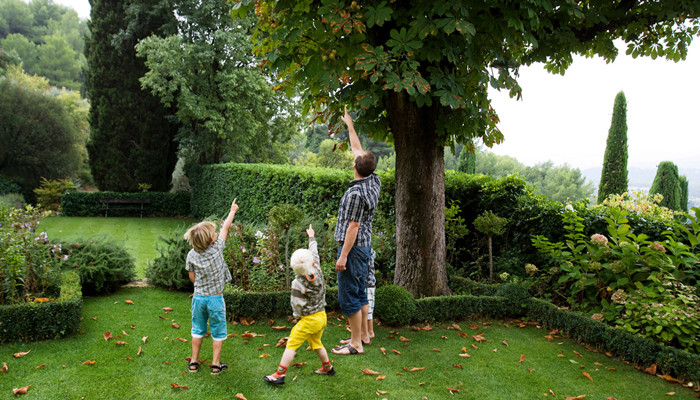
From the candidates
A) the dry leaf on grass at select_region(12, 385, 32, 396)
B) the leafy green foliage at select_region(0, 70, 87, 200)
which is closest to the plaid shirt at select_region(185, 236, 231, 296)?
the dry leaf on grass at select_region(12, 385, 32, 396)

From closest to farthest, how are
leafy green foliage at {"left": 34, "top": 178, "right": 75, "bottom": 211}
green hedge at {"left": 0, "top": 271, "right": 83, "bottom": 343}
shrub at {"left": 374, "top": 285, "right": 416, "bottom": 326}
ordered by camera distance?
1. green hedge at {"left": 0, "top": 271, "right": 83, "bottom": 343}
2. shrub at {"left": 374, "top": 285, "right": 416, "bottom": 326}
3. leafy green foliage at {"left": 34, "top": 178, "right": 75, "bottom": 211}

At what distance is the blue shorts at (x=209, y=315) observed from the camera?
12.3 ft

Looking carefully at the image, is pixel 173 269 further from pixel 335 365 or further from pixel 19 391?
pixel 335 365

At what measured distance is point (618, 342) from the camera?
4473 millimetres

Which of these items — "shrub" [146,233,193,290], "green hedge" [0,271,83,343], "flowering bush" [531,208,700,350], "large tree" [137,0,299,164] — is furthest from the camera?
"large tree" [137,0,299,164]

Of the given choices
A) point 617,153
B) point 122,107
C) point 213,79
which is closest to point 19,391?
point 213,79

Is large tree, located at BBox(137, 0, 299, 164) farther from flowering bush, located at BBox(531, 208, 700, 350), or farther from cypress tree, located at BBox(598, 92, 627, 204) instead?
cypress tree, located at BBox(598, 92, 627, 204)

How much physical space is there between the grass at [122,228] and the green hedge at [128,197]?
2.80ft

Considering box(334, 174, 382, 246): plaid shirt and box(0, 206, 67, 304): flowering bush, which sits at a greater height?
box(334, 174, 382, 246): plaid shirt

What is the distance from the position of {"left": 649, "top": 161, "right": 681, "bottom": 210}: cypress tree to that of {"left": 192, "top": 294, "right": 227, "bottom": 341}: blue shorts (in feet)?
70.9

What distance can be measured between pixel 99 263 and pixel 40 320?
176 cm

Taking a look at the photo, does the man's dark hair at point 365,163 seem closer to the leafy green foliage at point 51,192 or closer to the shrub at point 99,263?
the shrub at point 99,263

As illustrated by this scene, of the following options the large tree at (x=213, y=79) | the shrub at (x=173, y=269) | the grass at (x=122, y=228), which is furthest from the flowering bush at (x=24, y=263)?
the large tree at (x=213, y=79)

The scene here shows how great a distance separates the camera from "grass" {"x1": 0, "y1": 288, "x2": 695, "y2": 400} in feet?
11.5
